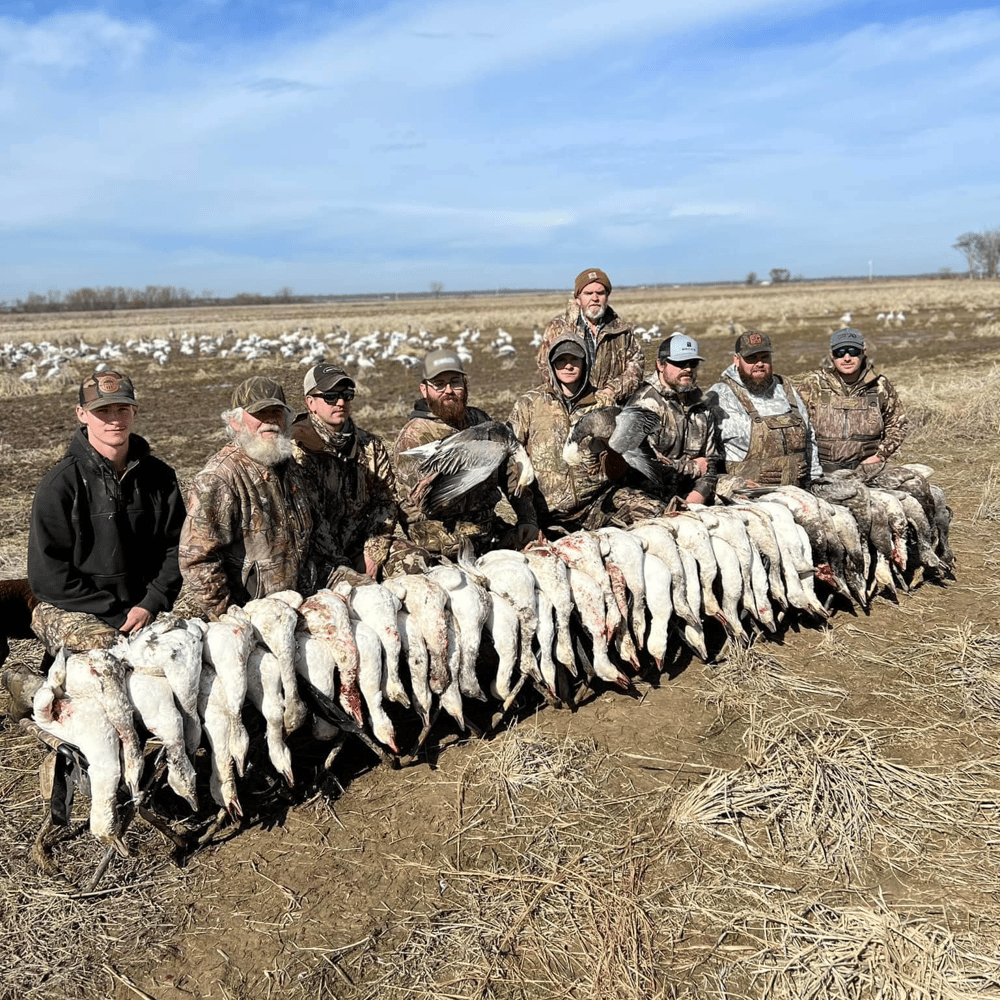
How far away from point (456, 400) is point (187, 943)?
3.20 meters

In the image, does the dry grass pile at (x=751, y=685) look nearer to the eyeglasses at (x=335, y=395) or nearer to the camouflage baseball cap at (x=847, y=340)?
the eyeglasses at (x=335, y=395)

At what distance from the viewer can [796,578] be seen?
4.87m

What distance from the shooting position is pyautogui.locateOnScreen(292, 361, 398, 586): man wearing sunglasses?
4.53 metres

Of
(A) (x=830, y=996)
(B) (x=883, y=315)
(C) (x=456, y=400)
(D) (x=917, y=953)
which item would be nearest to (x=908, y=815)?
(D) (x=917, y=953)

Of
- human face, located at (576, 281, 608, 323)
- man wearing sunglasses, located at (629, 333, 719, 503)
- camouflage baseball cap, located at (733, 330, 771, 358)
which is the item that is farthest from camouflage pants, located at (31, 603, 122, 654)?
camouflage baseball cap, located at (733, 330, 771, 358)

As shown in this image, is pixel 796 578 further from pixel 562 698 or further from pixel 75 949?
pixel 75 949

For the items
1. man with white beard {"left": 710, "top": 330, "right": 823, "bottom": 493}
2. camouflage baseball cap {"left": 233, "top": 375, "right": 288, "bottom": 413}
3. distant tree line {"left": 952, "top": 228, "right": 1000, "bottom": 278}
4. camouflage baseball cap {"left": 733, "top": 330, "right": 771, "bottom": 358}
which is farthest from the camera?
distant tree line {"left": 952, "top": 228, "right": 1000, "bottom": 278}

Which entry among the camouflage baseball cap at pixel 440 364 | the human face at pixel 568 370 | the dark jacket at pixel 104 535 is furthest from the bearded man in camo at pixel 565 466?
the dark jacket at pixel 104 535

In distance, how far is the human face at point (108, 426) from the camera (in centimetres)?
389

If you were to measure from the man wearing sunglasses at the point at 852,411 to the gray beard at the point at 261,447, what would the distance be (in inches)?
169

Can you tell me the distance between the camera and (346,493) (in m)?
4.75

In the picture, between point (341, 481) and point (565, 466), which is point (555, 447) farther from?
point (341, 481)

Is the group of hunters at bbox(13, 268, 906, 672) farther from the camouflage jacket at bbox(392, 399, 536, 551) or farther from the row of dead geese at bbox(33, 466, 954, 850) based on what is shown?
the row of dead geese at bbox(33, 466, 954, 850)

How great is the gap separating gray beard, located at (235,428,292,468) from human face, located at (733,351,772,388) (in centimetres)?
339
